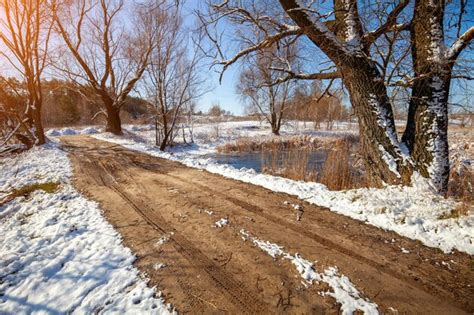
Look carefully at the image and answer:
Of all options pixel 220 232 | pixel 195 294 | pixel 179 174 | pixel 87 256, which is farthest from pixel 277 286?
pixel 179 174

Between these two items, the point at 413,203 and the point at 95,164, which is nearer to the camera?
the point at 413,203

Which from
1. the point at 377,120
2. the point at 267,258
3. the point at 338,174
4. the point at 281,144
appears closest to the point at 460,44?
the point at 377,120

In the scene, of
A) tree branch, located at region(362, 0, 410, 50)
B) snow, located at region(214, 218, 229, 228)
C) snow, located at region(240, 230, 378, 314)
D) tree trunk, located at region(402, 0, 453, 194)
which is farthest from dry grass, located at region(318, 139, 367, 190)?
snow, located at region(240, 230, 378, 314)

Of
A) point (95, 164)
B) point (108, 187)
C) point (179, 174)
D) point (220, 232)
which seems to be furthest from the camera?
point (95, 164)

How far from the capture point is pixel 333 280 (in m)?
2.04

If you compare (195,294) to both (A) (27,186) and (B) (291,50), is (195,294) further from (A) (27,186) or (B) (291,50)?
(B) (291,50)

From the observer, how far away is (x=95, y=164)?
749 centimetres

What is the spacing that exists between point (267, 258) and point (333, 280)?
69 centimetres

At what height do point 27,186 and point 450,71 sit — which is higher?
point 450,71

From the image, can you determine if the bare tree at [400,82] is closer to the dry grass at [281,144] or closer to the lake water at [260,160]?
the lake water at [260,160]

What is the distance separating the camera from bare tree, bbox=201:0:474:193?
353cm

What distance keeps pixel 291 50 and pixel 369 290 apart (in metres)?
6.42

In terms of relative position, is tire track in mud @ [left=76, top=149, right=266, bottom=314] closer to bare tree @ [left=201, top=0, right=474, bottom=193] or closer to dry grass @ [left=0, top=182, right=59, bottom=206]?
dry grass @ [left=0, top=182, right=59, bottom=206]

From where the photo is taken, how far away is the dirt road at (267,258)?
1859 millimetres
